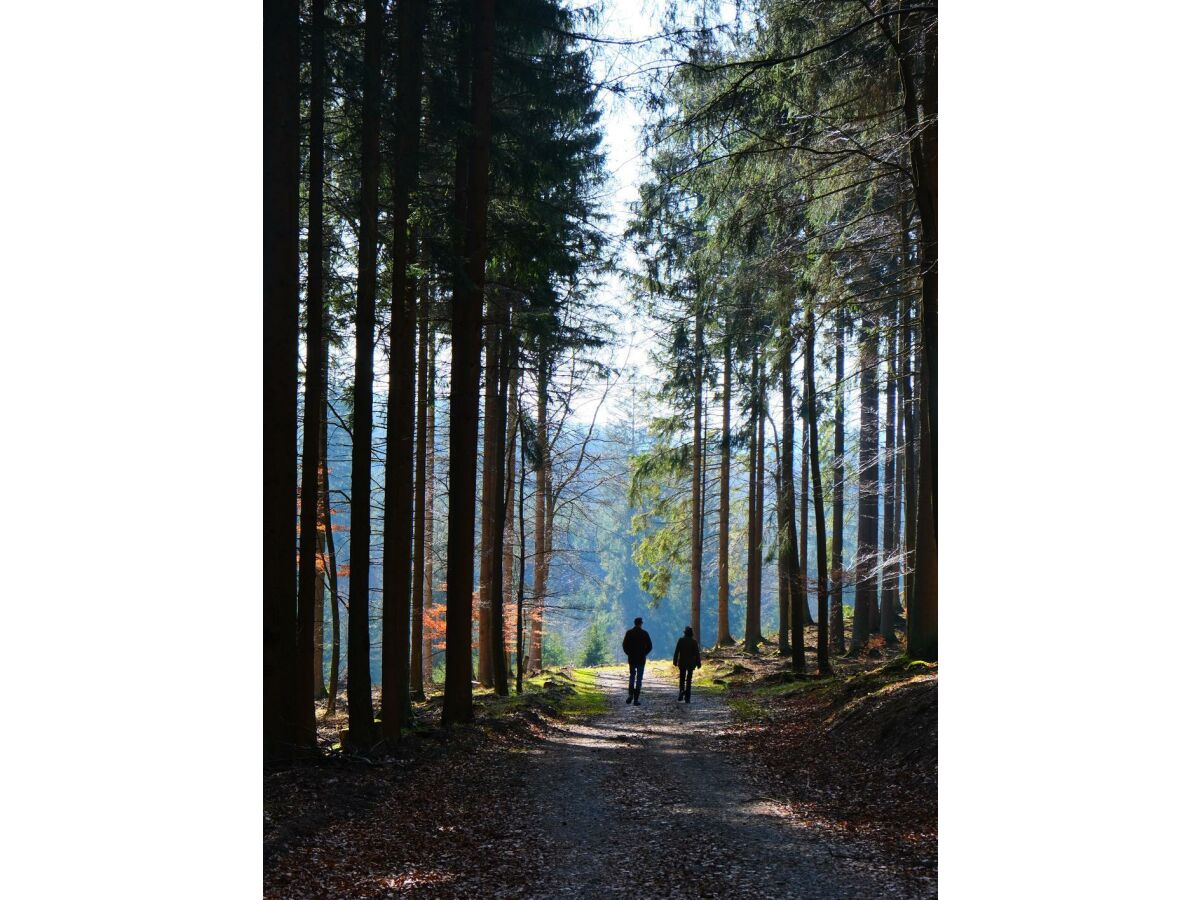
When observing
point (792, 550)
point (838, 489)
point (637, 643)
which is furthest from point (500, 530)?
point (838, 489)

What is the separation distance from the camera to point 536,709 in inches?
606

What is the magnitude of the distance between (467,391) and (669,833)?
679cm

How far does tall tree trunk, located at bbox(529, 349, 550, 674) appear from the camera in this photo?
1847 cm

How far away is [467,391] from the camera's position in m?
12.1

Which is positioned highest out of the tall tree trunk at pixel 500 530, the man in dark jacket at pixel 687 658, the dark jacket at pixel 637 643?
the tall tree trunk at pixel 500 530

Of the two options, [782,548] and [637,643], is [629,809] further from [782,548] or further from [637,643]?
[782,548]

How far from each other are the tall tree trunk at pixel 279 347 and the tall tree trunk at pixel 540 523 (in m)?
8.55

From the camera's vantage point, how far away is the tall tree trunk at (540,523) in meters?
18.5

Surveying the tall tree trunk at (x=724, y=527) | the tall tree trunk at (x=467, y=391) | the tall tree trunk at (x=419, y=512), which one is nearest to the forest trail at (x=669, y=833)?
the tall tree trunk at (x=467, y=391)

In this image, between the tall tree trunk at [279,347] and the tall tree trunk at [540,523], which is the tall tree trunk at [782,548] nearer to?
the tall tree trunk at [540,523]

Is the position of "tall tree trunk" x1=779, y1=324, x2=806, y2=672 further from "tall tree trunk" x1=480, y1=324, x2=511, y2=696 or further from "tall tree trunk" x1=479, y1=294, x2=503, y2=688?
"tall tree trunk" x1=479, y1=294, x2=503, y2=688

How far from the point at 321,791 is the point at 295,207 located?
5.77 meters
